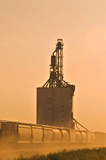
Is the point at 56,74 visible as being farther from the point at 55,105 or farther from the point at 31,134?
the point at 31,134

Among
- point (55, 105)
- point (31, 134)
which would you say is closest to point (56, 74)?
point (55, 105)

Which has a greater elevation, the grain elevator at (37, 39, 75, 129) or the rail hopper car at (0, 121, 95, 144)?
the grain elevator at (37, 39, 75, 129)

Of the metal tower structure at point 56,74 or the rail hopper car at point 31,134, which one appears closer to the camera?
the rail hopper car at point 31,134

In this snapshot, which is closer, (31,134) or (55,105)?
(31,134)

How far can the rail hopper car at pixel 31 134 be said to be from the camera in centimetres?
2662

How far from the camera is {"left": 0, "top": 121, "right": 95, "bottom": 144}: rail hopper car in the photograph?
26.6 metres

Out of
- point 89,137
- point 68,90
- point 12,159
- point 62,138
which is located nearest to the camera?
point 12,159

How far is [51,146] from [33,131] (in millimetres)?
6141

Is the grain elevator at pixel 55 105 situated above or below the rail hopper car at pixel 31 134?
above

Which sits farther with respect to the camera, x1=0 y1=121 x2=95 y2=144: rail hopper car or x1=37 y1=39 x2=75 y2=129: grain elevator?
x1=37 y1=39 x2=75 y2=129: grain elevator

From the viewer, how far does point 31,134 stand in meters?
31.1

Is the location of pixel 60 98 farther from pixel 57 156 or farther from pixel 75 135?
pixel 57 156

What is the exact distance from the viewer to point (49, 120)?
232 ft

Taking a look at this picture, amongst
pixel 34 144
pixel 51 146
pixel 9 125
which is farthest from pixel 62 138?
pixel 9 125
